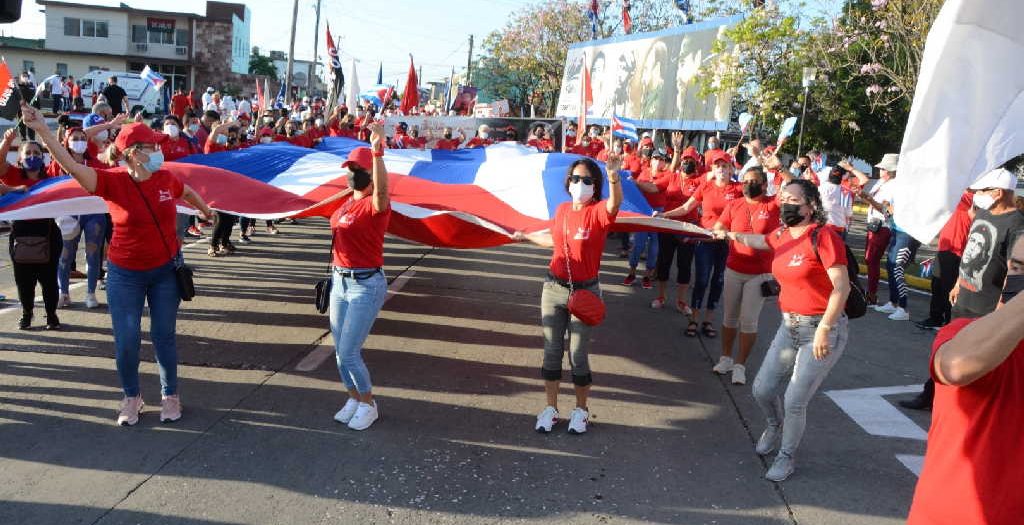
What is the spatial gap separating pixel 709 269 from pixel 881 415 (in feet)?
7.70

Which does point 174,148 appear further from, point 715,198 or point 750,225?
point 750,225

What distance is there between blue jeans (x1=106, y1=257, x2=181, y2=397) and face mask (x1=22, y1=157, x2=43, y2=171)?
106 inches

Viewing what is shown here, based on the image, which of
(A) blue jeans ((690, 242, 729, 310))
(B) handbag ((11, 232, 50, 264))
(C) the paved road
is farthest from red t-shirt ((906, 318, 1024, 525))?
(B) handbag ((11, 232, 50, 264))

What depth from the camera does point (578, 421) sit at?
5168 mm

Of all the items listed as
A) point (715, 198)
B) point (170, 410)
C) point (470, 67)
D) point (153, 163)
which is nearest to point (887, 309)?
point (715, 198)

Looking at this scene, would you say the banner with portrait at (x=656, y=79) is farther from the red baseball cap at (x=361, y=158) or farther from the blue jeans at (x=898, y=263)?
the red baseball cap at (x=361, y=158)

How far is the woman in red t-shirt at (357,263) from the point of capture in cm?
486

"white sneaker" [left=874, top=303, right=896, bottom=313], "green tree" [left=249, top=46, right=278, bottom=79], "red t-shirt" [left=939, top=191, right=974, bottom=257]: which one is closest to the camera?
"red t-shirt" [left=939, top=191, right=974, bottom=257]

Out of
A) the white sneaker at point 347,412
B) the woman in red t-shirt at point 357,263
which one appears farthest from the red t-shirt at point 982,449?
the white sneaker at point 347,412

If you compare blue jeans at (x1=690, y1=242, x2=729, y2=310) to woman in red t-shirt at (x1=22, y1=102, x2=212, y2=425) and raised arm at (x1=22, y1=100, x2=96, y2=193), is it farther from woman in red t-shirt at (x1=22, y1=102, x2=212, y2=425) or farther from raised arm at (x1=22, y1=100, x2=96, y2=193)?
raised arm at (x1=22, y1=100, x2=96, y2=193)

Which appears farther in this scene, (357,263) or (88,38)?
(88,38)

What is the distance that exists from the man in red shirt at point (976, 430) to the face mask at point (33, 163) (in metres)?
7.12

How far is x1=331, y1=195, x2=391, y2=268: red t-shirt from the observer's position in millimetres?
4859

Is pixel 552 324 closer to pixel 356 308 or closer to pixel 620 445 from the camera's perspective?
pixel 620 445
